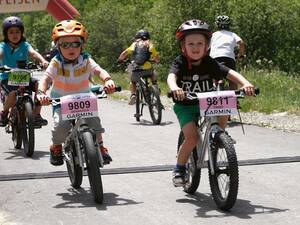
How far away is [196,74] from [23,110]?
3860 millimetres

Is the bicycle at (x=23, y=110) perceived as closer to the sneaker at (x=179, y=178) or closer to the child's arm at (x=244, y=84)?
the sneaker at (x=179, y=178)

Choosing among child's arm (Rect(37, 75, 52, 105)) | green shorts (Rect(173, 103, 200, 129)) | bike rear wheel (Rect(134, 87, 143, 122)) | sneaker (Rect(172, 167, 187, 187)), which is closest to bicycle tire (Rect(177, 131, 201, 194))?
sneaker (Rect(172, 167, 187, 187))

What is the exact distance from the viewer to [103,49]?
41500 millimetres

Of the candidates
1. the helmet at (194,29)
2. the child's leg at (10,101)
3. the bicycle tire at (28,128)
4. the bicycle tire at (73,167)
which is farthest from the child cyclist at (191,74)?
the child's leg at (10,101)

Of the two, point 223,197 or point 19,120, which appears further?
point 19,120

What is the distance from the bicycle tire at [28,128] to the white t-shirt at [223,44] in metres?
3.83

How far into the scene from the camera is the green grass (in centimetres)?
1311

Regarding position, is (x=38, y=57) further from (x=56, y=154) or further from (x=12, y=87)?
(x=56, y=154)

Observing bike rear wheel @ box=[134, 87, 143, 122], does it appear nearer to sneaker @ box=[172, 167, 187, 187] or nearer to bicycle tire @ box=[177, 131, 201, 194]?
bicycle tire @ box=[177, 131, 201, 194]

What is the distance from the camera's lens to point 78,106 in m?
6.37

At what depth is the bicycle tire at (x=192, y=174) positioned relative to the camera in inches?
251

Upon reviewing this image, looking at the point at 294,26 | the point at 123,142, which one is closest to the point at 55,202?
the point at 123,142

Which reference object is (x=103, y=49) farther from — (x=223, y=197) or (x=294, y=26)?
(x=223, y=197)

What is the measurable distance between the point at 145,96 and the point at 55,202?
21.9ft
